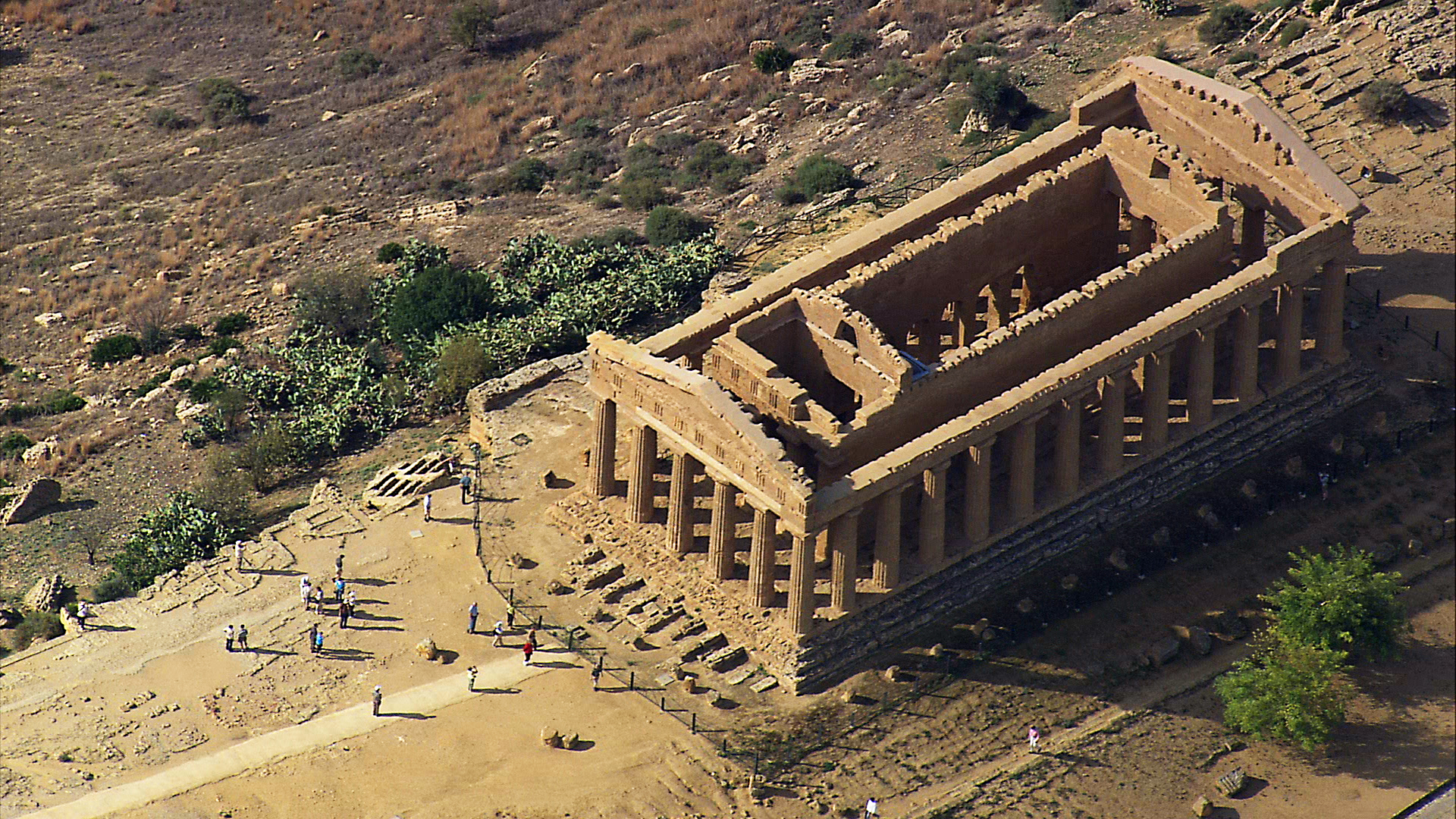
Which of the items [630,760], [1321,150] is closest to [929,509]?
[630,760]

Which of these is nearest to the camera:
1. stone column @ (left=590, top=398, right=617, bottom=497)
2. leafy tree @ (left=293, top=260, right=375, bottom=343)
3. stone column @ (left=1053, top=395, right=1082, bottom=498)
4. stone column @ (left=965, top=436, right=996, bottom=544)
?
stone column @ (left=965, top=436, right=996, bottom=544)

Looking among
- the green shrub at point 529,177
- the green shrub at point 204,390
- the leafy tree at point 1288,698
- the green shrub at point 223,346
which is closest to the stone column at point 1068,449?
the leafy tree at point 1288,698

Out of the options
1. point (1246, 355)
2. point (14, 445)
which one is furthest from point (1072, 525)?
point (14, 445)

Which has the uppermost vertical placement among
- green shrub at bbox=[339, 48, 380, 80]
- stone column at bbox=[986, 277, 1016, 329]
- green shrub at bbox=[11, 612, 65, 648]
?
stone column at bbox=[986, 277, 1016, 329]

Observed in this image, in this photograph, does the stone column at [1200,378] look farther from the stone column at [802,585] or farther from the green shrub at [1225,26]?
the green shrub at [1225,26]

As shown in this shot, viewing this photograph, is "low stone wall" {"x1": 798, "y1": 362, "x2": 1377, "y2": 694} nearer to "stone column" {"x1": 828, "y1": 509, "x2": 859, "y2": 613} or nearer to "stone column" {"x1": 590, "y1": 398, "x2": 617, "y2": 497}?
"stone column" {"x1": 828, "y1": 509, "x2": 859, "y2": 613}

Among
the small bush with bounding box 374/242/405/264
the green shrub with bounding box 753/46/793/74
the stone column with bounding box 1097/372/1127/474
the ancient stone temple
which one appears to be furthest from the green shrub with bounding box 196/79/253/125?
the stone column with bounding box 1097/372/1127/474
